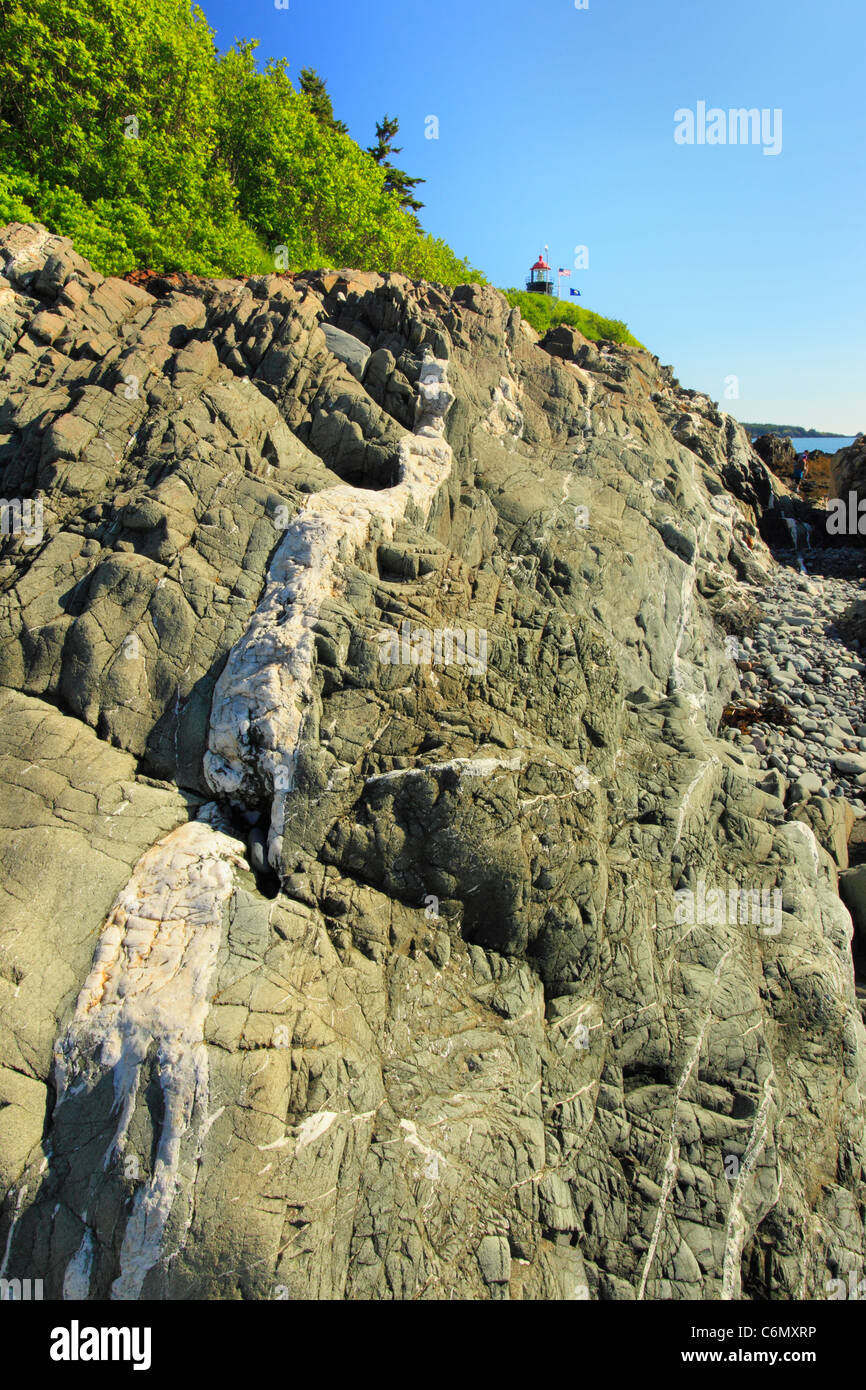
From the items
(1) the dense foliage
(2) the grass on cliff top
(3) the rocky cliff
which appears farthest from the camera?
(2) the grass on cliff top

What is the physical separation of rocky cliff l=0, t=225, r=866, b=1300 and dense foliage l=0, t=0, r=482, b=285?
8.26 metres

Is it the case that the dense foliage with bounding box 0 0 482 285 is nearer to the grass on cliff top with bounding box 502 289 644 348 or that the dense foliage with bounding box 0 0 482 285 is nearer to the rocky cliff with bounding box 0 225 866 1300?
the rocky cliff with bounding box 0 225 866 1300

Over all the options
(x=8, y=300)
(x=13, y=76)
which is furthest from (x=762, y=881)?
(x=13, y=76)

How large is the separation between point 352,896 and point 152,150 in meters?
22.5

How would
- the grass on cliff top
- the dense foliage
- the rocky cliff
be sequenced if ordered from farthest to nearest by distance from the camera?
the grass on cliff top < the dense foliage < the rocky cliff

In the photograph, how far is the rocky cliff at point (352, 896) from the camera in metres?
5.73

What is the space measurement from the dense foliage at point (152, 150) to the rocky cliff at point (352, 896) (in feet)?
27.1

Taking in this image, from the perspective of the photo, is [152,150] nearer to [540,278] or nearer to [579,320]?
[579,320]

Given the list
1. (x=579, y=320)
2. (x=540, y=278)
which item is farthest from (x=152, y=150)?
(x=540, y=278)

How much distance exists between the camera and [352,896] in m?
7.43

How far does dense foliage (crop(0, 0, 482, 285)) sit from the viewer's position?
18.1 metres

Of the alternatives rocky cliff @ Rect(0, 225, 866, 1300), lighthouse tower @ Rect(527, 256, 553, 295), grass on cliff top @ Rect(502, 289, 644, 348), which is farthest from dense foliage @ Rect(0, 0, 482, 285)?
lighthouse tower @ Rect(527, 256, 553, 295)

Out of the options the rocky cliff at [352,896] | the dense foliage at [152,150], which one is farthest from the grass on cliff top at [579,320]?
the rocky cliff at [352,896]

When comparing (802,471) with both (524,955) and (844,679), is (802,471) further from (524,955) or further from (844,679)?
(524,955)
